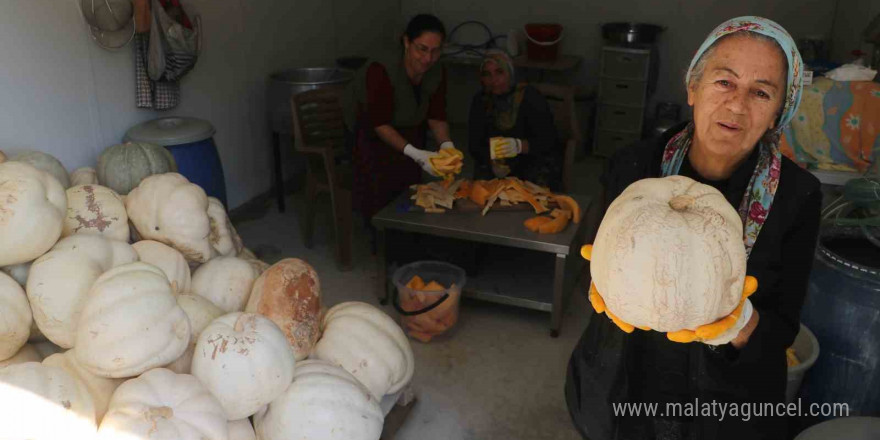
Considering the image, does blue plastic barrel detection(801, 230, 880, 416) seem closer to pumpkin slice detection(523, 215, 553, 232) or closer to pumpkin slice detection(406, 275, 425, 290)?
pumpkin slice detection(523, 215, 553, 232)

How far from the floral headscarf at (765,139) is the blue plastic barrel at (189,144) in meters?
2.88

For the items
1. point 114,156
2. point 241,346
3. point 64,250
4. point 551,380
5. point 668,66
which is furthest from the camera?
point 668,66

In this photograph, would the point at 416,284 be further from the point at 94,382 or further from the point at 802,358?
the point at 94,382

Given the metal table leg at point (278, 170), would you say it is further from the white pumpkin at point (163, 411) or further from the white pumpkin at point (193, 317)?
the white pumpkin at point (163, 411)

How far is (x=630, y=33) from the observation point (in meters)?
6.50

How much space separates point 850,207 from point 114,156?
2967 millimetres

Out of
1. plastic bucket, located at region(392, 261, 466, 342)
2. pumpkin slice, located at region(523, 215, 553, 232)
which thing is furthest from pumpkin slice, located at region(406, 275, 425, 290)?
pumpkin slice, located at region(523, 215, 553, 232)

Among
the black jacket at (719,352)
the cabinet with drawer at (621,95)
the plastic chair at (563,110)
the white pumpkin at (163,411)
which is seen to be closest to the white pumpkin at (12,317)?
the white pumpkin at (163,411)

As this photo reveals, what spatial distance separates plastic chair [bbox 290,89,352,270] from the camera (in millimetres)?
4191

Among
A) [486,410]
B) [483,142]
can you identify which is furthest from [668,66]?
[486,410]

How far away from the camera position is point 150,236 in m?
2.00

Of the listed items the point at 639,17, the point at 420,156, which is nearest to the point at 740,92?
the point at 420,156

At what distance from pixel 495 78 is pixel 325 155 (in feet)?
4.09

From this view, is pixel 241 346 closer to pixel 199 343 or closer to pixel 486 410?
pixel 199 343
